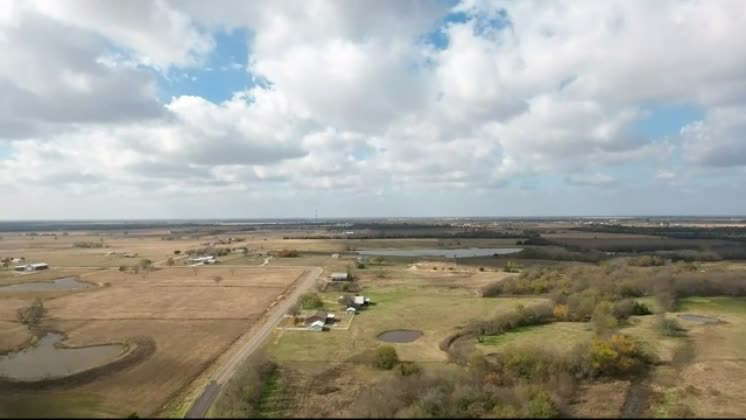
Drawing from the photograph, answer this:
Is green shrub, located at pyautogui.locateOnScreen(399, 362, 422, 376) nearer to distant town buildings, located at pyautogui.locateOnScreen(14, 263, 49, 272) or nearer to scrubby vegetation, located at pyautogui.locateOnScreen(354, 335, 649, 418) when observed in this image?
scrubby vegetation, located at pyautogui.locateOnScreen(354, 335, 649, 418)

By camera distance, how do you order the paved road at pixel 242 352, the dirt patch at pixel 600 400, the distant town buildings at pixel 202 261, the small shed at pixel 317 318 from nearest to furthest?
the dirt patch at pixel 600 400
the paved road at pixel 242 352
the small shed at pixel 317 318
the distant town buildings at pixel 202 261

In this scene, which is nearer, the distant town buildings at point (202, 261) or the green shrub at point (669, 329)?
the green shrub at point (669, 329)

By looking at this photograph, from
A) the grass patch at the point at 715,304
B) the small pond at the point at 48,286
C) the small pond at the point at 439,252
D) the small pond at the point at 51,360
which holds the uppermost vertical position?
the small pond at the point at 439,252

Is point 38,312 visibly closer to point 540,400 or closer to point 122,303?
point 122,303

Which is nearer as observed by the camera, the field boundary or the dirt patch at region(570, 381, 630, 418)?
the dirt patch at region(570, 381, 630, 418)

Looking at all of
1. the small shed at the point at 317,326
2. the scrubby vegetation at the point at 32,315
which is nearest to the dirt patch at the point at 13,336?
the scrubby vegetation at the point at 32,315

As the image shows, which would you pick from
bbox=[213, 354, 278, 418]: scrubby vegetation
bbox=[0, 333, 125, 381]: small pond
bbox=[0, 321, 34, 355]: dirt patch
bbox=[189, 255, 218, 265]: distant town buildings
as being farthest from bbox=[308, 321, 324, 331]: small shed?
bbox=[189, 255, 218, 265]: distant town buildings

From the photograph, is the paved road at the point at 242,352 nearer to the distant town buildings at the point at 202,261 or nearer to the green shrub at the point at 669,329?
the green shrub at the point at 669,329

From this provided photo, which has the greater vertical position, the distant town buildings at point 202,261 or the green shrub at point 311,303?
the distant town buildings at point 202,261
